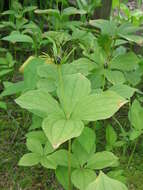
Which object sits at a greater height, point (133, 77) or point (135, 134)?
point (133, 77)

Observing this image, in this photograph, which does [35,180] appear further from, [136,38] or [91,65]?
[136,38]

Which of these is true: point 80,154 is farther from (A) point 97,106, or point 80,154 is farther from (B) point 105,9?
(B) point 105,9

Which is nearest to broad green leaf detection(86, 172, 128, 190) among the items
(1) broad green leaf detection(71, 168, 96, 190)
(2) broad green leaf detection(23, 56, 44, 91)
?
(1) broad green leaf detection(71, 168, 96, 190)

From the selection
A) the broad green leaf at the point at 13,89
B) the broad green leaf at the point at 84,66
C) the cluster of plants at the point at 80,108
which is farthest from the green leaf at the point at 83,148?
the broad green leaf at the point at 13,89

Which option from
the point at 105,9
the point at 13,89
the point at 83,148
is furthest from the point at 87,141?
the point at 105,9

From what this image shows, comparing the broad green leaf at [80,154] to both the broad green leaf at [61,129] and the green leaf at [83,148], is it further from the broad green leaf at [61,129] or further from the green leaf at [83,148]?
the broad green leaf at [61,129]

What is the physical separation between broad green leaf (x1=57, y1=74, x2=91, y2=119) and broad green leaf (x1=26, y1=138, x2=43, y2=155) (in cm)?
21

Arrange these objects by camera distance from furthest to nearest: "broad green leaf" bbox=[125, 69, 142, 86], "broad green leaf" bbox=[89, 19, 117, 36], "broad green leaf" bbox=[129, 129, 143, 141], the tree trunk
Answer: the tree trunk, "broad green leaf" bbox=[125, 69, 142, 86], "broad green leaf" bbox=[89, 19, 117, 36], "broad green leaf" bbox=[129, 129, 143, 141]

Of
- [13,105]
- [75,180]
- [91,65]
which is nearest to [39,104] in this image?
[75,180]

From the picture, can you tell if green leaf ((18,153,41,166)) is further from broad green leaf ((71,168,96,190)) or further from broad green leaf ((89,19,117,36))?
broad green leaf ((89,19,117,36))

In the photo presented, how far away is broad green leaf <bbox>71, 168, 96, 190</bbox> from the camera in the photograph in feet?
3.16

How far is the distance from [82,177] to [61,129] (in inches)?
8.7

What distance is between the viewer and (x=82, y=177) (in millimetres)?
988

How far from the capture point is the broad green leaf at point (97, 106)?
86 cm
